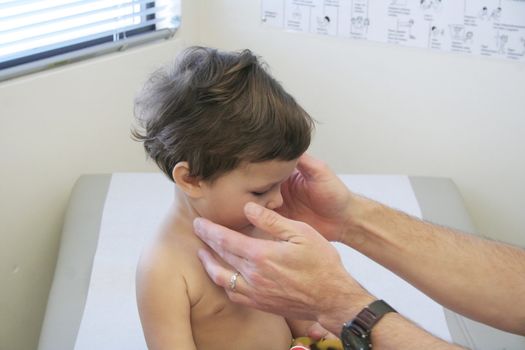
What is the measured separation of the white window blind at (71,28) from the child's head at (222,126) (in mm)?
790

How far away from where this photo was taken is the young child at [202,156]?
111cm

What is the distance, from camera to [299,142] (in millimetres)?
1146

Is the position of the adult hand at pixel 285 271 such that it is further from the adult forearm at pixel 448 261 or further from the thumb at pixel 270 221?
the adult forearm at pixel 448 261

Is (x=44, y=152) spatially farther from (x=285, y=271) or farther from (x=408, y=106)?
(x=408, y=106)

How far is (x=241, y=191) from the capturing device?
1.17 meters

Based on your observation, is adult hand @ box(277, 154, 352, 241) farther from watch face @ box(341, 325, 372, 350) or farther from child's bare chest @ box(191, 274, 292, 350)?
watch face @ box(341, 325, 372, 350)

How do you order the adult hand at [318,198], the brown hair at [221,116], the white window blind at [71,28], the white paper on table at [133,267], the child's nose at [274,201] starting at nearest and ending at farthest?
the brown hair at [221,116]
the child's nose at [274,201]
the adult hand at [318,198]
the white paper on table at [133,267]
the white window blind at [71,28]

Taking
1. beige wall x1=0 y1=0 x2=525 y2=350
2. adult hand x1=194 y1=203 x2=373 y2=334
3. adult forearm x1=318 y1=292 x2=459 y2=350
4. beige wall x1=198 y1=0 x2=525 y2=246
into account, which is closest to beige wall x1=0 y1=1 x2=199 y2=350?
beige wall x1=0 y1=0 x2=525 y2=350

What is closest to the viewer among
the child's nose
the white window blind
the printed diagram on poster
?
the child's nose

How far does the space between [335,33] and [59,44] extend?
0.85m

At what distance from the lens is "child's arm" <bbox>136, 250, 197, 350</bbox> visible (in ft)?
3.93

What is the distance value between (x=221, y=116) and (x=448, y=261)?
0.59 m

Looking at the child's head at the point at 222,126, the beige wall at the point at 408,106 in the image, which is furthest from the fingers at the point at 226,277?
the beige wall at the point at 408,106

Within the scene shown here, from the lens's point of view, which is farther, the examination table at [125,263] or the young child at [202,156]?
the examination table at [125,263]
